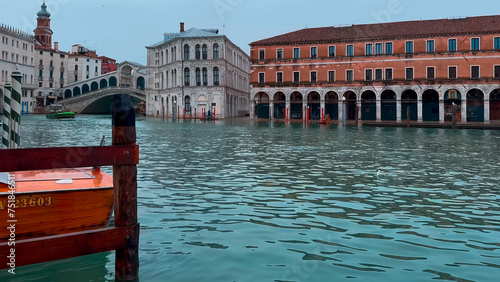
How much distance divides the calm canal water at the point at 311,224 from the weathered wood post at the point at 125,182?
1.77 ft

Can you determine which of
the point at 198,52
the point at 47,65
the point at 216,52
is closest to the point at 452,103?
the point at 216,52

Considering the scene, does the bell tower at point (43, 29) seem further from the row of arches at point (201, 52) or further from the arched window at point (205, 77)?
the arched window at point (205, 77)

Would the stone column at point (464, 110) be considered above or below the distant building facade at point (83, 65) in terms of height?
below

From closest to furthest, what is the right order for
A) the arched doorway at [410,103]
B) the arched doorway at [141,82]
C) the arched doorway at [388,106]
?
the arched doorway at [410,103], the arched doorway at [388,106], the arched doorway at [141,82]

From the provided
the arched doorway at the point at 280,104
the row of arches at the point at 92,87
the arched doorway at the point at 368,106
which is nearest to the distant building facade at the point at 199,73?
the arched doorway at the point at 280,104

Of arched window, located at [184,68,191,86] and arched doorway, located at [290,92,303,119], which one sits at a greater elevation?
arched window, located at [184,68,191,86]

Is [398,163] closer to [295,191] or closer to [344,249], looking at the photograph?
[295,191]

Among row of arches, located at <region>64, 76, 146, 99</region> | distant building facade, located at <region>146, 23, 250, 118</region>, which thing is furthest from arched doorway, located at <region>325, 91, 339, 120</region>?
row of arches, located at <region>64, 76, 146, 99</region>

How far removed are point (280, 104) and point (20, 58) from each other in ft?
153

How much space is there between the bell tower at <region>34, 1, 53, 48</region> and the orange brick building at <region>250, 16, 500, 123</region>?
207ft

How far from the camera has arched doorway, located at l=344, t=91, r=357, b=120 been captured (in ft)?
175

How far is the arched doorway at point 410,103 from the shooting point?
163ft

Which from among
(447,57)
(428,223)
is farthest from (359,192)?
(447,57)

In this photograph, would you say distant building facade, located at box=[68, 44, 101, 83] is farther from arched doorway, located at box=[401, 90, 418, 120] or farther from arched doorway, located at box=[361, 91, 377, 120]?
arched doorway, located at box=[401, 90, 418, 120]
